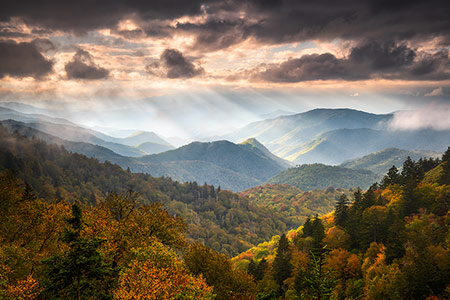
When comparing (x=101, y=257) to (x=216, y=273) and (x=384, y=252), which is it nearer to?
(x=216, y=273)

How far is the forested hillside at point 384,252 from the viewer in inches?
1959

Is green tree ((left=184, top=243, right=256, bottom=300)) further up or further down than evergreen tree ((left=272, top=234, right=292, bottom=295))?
further up

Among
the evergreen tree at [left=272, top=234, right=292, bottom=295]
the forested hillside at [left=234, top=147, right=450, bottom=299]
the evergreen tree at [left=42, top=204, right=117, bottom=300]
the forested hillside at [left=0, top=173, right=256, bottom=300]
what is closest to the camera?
the evergreen tree at [left=42, top=204, right=117, bottom=300]

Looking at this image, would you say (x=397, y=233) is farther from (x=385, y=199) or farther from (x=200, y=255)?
(x=200, y=255)

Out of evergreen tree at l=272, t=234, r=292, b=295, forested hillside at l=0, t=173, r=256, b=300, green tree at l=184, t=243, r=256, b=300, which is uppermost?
forested hillside at l=0, t=173, r=256, b=300

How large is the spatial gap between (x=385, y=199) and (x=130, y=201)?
308 feet

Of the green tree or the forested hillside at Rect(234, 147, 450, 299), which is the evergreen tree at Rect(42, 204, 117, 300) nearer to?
the forested hillside at Rect(234, 147, 450, 299)

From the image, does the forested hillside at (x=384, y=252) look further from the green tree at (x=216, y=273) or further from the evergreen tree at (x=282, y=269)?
the green tree at (x=216, y=273)

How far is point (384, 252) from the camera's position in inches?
2653

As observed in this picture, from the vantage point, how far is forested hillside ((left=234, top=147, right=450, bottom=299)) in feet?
163

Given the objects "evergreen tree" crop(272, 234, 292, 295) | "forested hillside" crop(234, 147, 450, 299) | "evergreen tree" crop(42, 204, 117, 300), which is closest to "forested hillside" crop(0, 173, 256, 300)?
"evergreen tree" crop(42, 204, 117, 300)

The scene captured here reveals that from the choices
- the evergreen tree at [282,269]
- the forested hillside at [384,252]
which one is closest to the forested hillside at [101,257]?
the forested hillside at [384,252]

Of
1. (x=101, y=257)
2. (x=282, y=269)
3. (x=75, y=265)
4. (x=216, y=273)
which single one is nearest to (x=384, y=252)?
(x=282, y=269)

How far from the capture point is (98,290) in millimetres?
34594
